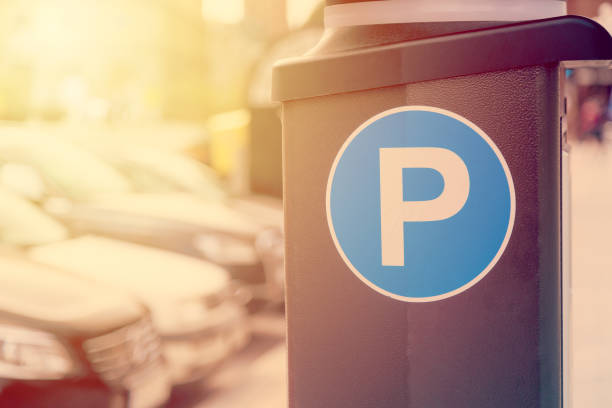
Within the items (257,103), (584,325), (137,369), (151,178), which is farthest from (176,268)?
(257,103)

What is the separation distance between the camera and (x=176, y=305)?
3.82 metres

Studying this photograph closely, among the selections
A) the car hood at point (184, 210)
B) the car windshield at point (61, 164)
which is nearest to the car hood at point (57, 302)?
the car windshield at point (61, 164)

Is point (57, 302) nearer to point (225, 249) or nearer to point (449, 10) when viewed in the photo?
point (225, 249)

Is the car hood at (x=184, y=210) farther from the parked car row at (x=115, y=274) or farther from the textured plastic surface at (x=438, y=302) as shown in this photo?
the textured plastic surface at (x=438, y=302)

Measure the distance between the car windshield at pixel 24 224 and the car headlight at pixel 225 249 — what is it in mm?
831

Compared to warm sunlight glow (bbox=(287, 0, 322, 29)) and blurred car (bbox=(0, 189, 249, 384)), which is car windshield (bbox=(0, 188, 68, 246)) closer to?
blurred car (bbox=(0, 189, 249, 384))

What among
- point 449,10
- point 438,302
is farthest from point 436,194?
point 449,10

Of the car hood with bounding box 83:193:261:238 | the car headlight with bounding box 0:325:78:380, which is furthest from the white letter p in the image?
the car hood with bounding box 83:193:261:238

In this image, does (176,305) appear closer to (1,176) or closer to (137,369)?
(137,369)

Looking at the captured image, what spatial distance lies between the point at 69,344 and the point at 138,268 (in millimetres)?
1117

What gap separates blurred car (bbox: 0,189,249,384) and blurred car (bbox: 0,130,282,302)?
207 mm

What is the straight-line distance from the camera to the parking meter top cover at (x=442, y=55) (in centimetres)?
114

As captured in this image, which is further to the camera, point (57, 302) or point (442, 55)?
point (57, 302)

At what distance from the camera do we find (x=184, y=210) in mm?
4922
